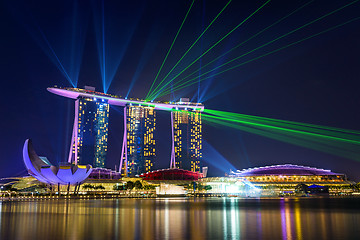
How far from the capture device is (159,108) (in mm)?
150875

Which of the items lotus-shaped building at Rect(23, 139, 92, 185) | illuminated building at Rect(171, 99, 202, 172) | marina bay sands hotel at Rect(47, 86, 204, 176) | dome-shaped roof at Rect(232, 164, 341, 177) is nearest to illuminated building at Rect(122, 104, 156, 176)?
marina bay sands hotel at Rect(47, 86, 204, 176)

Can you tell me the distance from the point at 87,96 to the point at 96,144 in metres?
17.5

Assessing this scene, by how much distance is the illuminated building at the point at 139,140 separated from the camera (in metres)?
139

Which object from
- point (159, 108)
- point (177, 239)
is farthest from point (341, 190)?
point (177, 239)

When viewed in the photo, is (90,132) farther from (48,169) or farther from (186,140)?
(48,169)

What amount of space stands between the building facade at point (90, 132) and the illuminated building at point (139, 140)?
953 centimetres

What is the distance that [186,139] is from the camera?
152875mm

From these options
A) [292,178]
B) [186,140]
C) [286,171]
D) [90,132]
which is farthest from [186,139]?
[292,178]

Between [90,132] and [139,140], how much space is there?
853 inches

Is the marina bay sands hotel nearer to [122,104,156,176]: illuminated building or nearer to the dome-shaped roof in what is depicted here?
[122,104,156,176]: illuminated building

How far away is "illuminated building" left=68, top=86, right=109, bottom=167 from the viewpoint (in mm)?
123312

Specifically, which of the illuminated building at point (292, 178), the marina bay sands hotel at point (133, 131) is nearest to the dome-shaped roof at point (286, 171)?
the illuminated building at point (292, 178)

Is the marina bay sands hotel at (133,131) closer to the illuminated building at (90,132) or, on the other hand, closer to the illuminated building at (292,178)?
the illuminated building at (90,132)

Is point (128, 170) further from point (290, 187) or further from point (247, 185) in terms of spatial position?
point (290, 187)
